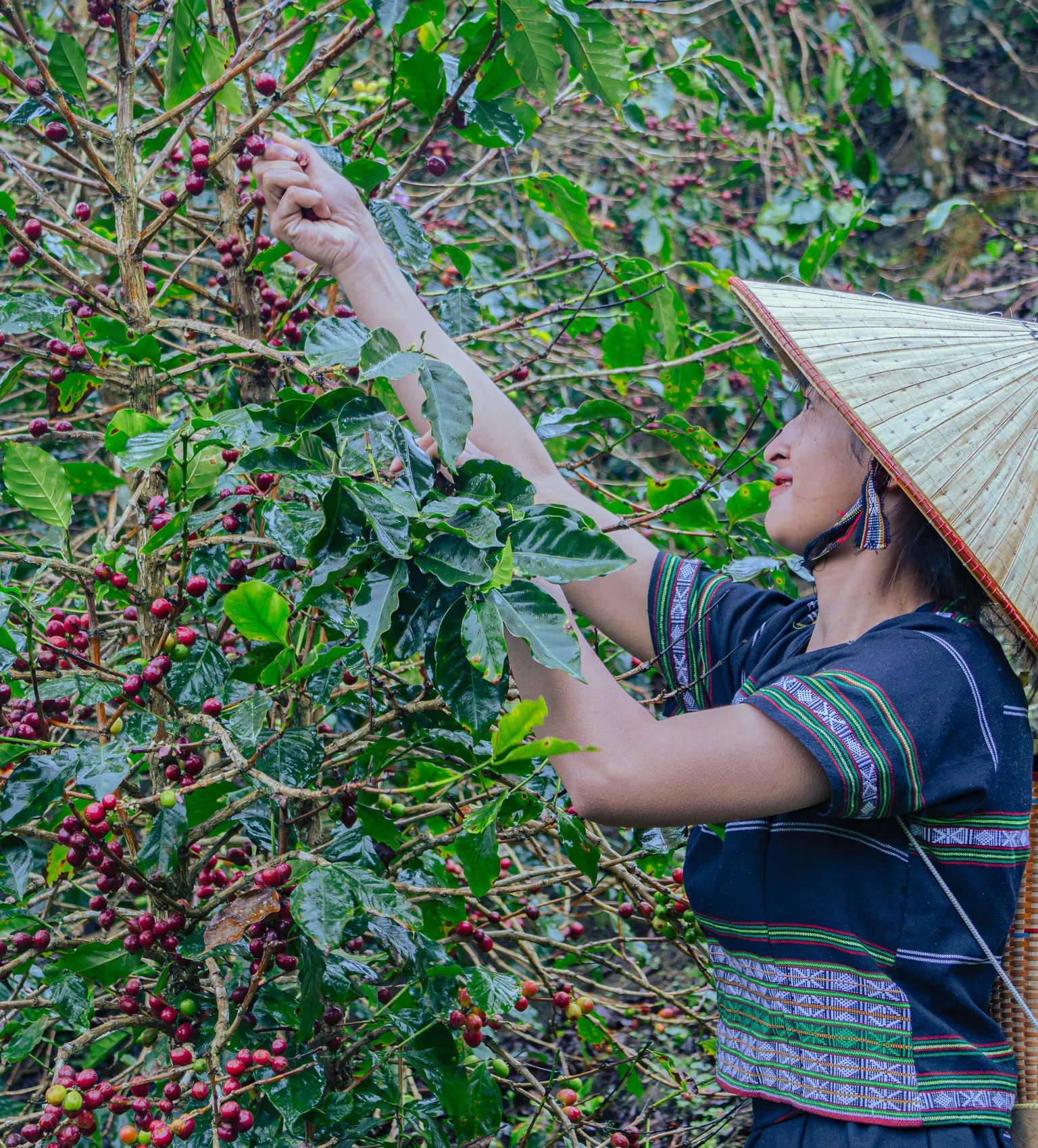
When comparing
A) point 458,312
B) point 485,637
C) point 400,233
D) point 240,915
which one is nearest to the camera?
point 485,637

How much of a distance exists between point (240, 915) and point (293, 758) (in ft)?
0.65

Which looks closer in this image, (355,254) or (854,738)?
(854,738)

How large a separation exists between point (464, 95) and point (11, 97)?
0.92 metres

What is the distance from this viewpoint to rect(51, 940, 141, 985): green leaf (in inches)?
54.7

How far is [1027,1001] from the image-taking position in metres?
1.30

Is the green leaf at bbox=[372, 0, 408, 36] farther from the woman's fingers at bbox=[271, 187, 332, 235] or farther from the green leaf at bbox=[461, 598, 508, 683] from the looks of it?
the green leaf at bbox=[461, 598, 508, 683]

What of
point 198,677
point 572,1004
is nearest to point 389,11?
point 198,677

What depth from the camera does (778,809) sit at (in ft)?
3.91

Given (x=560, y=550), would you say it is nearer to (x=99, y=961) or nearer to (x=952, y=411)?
(x=952, y=411)

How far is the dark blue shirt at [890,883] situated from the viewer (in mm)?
1174

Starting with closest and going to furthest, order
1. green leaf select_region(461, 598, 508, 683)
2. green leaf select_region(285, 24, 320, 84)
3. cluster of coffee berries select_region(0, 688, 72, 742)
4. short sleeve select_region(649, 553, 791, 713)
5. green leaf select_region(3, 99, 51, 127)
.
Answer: green leaf select_region(461, 598, 508, 683), cluster of coffee berries select_region(0, 688, 72, 742), green leaf select_region(3, 99, 51, 127), short sleeve select_region(649, 553, 791, 713), green leaf select_region(285, 24, 320, 84)

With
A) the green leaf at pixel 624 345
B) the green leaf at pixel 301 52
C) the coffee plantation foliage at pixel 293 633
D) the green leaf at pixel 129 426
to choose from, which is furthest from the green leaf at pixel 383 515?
the green leaf at pixel 624 345

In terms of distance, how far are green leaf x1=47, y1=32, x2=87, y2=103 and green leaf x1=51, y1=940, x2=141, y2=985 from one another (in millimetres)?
1189

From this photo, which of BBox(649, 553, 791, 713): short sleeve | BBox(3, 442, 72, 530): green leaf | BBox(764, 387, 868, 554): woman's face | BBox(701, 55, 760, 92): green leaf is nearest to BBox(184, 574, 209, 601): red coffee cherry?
BBox(3, 442, 72, 530): green leaf
